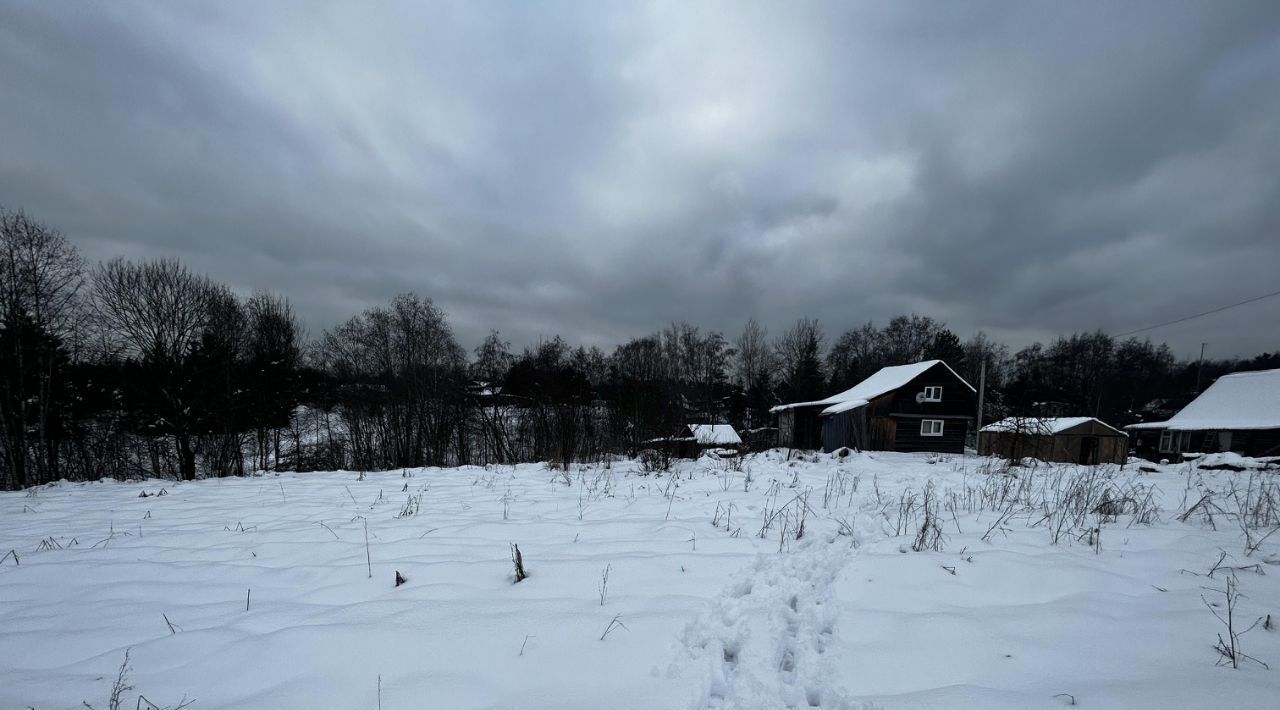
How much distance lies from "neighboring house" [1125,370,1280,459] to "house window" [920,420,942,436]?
48.5ft

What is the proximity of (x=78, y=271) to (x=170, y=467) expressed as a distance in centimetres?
712

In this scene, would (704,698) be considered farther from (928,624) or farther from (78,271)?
(78,271)

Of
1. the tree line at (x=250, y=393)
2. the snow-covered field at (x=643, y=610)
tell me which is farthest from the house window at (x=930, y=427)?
the snow-covered field at (x=643, y=610)

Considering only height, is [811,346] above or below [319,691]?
above

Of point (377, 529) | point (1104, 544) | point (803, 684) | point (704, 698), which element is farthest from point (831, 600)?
point (377, 529)

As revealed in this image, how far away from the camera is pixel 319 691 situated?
1785 mm

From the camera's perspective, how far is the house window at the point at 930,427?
24.5m

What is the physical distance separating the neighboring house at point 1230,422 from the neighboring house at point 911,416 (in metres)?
13.9

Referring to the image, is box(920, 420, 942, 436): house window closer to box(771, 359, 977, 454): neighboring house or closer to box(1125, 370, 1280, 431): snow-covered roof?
box(771, 359, 977, 454): neighboring house

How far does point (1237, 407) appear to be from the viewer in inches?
1047

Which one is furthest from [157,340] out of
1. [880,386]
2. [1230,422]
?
[1230,422]

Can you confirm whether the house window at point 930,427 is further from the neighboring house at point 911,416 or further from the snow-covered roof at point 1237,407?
the snow-covered roof at point 1237,407

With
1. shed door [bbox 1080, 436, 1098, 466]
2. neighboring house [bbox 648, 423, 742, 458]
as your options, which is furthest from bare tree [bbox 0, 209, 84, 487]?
shed door [bbox 1080, 436, 1098, 466]

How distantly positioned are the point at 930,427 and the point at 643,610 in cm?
2807
